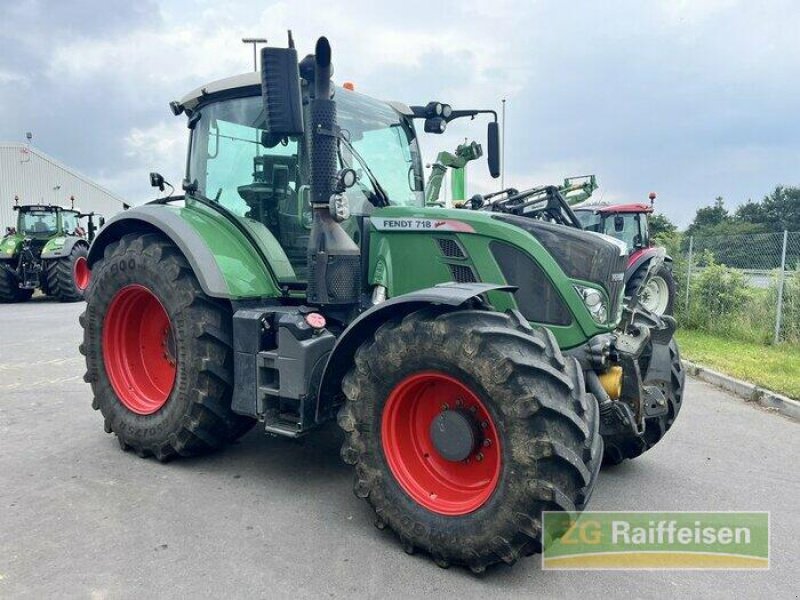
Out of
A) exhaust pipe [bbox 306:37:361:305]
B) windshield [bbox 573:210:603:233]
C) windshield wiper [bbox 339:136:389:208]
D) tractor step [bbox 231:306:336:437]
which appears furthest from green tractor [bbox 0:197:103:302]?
exhaust pipe [bbox 306:37:361:305]

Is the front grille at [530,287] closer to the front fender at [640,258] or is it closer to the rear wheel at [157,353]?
the rear wheel at [157,353]

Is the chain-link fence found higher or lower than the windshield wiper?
lower

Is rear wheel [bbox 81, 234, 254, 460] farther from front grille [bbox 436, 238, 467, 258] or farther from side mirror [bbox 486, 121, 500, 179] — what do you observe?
side mirror [bbox 486, 121, 500, 179]

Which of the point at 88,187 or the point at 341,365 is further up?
the point at 88,187

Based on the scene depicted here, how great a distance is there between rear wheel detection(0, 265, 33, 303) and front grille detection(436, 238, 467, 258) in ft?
53.8

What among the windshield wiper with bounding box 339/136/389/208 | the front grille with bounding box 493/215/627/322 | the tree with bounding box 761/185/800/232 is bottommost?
the front grille with bounding box 493/215/627/322

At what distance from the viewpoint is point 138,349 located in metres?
4.71

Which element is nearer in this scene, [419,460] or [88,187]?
[419,460]

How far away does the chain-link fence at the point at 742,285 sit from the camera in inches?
355

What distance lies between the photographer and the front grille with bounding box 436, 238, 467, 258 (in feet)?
11.5

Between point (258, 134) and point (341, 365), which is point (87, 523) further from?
point (258, 134)

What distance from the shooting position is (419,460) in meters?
3.17

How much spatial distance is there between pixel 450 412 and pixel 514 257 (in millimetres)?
1001

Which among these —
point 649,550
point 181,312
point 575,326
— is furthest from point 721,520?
point 181,312
